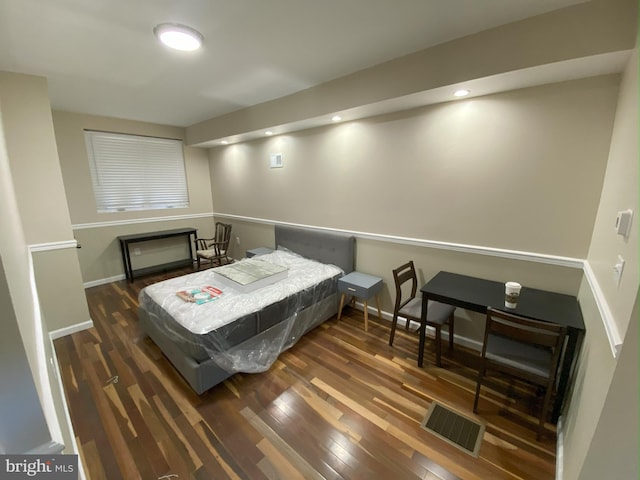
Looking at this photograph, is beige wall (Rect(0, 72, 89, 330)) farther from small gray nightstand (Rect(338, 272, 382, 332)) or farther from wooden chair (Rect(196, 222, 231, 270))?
small gray nightstand (Rect(338, 272, 382, 332))

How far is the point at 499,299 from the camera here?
1992 millimetres

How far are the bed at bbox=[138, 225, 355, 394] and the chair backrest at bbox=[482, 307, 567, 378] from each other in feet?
5.41

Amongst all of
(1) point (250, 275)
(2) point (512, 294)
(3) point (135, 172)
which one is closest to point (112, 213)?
(3) point (135, 172)

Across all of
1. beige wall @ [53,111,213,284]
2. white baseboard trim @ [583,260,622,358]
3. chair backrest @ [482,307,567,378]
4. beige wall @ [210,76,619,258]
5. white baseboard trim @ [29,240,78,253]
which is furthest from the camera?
beige wall @ [53,111,213,284]

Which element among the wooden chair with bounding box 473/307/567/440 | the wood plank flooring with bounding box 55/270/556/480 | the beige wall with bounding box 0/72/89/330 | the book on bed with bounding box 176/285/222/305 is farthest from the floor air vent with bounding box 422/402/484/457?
the beige wall with bounding box 0/72/89/330

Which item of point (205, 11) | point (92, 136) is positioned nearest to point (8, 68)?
point (92, 136)

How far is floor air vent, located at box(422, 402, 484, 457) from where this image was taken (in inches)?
64.5

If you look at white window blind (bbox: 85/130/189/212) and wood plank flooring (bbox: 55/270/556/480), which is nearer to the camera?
wood plank flooring (bbox: 55/270/556/480)

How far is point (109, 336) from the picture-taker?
2.78 meters

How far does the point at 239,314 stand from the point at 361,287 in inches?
49.6

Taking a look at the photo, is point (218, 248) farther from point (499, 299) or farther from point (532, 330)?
point (532, 330)

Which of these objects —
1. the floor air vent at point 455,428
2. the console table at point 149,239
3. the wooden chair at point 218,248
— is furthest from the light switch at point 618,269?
the console table at point 149,239

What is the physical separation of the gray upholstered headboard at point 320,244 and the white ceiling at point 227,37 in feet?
5.68

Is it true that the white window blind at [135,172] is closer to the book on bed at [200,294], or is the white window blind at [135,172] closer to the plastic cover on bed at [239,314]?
the plastic cover on bed at [239,314]
